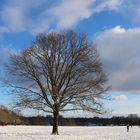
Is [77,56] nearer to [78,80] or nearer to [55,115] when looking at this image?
[78,80]

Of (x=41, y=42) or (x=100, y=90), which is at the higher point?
(x=41, y=42)

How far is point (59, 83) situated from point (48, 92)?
1.51 m

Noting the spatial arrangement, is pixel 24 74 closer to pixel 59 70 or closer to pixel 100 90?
pixel 59 70

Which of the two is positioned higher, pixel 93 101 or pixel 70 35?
pixel 70 35

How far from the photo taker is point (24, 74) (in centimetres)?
4884

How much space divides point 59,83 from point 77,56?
11.4ft

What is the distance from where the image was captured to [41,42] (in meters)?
49.7

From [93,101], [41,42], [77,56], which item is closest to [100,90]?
[93,101]

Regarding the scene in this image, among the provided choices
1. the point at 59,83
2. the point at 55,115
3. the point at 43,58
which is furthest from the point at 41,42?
the point at 55,115

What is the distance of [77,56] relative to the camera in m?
49.1

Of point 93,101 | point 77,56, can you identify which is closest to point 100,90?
point 93,101

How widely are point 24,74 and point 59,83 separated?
384 centimetres

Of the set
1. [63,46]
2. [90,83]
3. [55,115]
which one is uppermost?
[63,46]

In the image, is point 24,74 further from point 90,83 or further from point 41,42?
point 90,83
